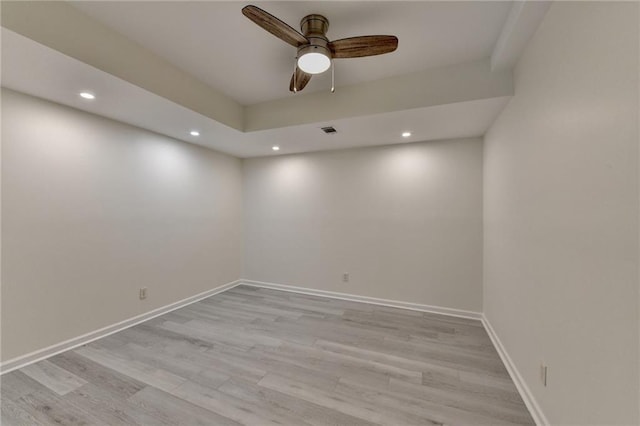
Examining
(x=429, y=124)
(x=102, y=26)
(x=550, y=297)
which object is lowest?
(x=550, y=297)

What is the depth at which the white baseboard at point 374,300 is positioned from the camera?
3141 millimetres

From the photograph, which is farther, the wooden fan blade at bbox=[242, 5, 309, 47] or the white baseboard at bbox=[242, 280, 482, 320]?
the white baseboard at bbox=[242, 280, 482, 320]

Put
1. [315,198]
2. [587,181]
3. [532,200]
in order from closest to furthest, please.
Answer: [587,181] → [532,200] → [315,198]

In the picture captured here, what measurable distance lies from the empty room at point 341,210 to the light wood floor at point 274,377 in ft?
0.07

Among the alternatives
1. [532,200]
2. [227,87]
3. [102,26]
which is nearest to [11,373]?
[102,26]

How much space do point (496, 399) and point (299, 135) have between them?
10.1ft

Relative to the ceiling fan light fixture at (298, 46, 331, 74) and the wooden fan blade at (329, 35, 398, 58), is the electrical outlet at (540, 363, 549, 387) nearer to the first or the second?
the wooden fan blade at (329, 35, 398, 58)

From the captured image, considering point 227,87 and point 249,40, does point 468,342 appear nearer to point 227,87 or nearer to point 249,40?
point 249,40

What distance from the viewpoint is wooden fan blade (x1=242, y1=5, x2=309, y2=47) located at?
1327mm

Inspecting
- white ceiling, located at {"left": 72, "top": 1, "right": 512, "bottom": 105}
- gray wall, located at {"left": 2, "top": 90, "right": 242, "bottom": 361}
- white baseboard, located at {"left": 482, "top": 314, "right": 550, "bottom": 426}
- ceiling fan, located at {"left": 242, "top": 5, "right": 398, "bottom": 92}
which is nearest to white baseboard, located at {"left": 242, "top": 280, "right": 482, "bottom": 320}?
white baseboard, located at {"left": 482, "top": 314, "right": 550, "bottom": 426}

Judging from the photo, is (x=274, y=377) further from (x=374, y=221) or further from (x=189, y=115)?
(x=189, y=115)

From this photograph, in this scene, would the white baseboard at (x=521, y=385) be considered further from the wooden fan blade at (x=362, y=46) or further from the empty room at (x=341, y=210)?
the wooden fan blade at (x=362, y=46)

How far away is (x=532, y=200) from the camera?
1.62m

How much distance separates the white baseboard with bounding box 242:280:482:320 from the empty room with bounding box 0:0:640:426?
29 millimetres
